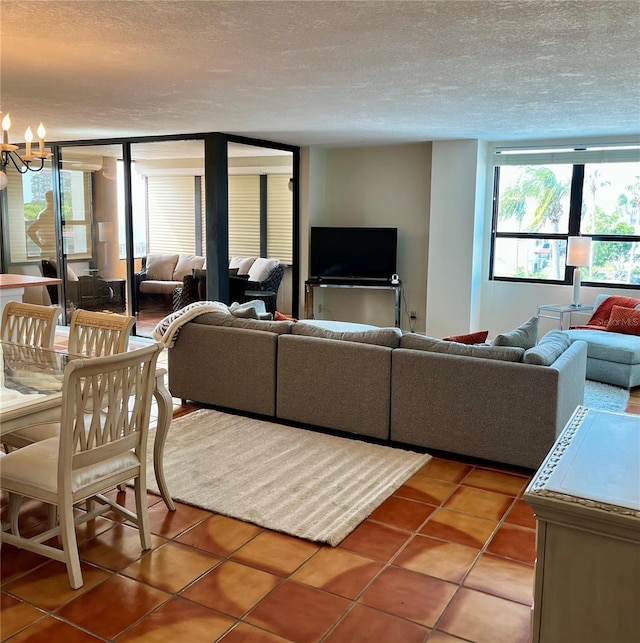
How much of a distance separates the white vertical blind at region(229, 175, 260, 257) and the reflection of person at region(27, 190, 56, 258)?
2.23m

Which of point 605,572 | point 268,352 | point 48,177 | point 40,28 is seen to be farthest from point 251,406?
point 48,177

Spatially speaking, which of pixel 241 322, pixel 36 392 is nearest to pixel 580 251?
pixel 241 322

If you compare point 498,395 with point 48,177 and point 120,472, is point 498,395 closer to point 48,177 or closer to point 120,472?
point 120,472

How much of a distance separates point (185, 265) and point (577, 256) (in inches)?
174

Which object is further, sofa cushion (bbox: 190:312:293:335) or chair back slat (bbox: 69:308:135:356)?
sofa cushion (bbox: 190:312:293:335)

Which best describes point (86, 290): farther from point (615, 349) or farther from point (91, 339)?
point (615, 349)

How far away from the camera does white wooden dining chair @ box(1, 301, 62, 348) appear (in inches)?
145

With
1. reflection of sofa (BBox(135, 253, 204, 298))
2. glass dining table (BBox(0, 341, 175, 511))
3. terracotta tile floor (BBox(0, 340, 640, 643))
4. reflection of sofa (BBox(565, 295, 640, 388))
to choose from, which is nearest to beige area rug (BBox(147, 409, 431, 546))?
terracotta tile floor (BBox(0, 340, 640, 643))

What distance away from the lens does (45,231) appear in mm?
8117

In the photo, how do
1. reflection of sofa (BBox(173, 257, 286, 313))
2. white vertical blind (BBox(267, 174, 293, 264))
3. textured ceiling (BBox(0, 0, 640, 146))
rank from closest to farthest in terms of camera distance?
textured ceiling (BBox(0, 0, 640, 146)) < reflection of sofa (BBox(173, 257, 286, 313)) < white vertical blind (BBox(267, 174, 293, 264))

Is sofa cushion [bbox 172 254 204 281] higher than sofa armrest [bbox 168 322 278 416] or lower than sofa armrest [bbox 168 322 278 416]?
higher

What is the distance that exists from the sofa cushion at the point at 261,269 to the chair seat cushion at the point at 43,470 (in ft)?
18.0

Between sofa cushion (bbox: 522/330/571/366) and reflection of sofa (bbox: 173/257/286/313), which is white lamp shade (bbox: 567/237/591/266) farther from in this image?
reflection of sofa (bbox: 173/257/286/313)

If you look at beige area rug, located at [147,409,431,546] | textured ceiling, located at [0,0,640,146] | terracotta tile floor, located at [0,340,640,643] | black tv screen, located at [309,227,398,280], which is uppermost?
textured ceiling, located at [0,0,640,146]
